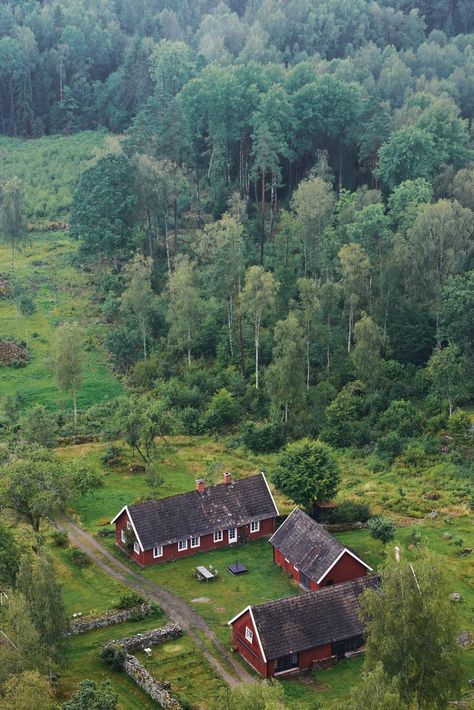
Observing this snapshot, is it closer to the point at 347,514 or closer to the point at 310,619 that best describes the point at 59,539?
the point at 347,514

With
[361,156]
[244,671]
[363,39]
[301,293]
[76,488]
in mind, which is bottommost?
[244,671]

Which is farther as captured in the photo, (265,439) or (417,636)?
(265,439)

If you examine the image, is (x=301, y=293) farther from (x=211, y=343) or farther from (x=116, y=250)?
(x=116, y=250)

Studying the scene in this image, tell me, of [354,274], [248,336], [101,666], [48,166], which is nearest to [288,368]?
[354,274]

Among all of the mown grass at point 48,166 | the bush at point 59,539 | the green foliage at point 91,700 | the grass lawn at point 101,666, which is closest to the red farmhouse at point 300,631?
the grass lawn at point 101,666

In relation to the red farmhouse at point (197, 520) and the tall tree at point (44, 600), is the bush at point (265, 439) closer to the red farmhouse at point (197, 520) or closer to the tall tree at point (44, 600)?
the red farmhouse at point (197, 520)

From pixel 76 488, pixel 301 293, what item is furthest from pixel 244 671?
pixel 301 293
